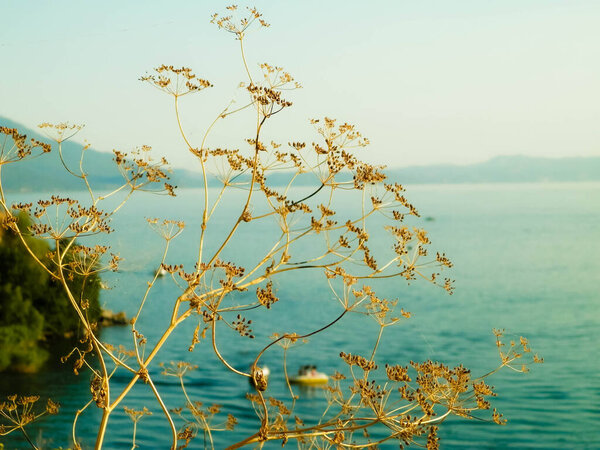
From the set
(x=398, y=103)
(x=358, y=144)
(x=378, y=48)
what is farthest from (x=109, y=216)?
(x=398, y=103)

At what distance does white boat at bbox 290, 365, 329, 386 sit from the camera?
34.2 meters

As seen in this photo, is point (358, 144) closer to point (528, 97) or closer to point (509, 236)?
point (509, 236)

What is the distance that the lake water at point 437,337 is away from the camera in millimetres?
28703

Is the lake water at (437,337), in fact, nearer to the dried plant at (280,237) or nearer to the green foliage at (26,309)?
the green foliage at (26,309)

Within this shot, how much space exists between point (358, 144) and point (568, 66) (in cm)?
8884

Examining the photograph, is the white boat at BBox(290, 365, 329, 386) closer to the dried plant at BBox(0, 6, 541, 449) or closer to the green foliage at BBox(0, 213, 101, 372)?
the green foliage at BBox(0, 213, 101, 372)

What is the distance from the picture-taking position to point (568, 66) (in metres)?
83.9

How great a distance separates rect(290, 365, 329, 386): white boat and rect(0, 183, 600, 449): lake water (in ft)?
1.74

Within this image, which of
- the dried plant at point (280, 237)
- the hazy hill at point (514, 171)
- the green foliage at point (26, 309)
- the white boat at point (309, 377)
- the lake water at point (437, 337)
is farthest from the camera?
the hazy hill at point (514, 171)

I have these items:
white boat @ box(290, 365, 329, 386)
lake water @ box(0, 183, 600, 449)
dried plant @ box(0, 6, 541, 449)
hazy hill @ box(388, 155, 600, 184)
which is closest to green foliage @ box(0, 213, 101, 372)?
lake water @ box(0, 183, 600, 449)

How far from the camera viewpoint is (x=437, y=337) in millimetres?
45531

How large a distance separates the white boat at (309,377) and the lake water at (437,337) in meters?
0.53

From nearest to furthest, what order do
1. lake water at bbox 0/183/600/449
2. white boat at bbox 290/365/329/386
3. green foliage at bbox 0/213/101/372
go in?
green foliage at bbox 0/213/101/372, lake water at bbox 0/183/600/449, white boat at bbox 290/365/329/386

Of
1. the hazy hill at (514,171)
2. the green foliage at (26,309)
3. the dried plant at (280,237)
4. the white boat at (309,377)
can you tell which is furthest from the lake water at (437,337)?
the hazy hill at (514,171)
